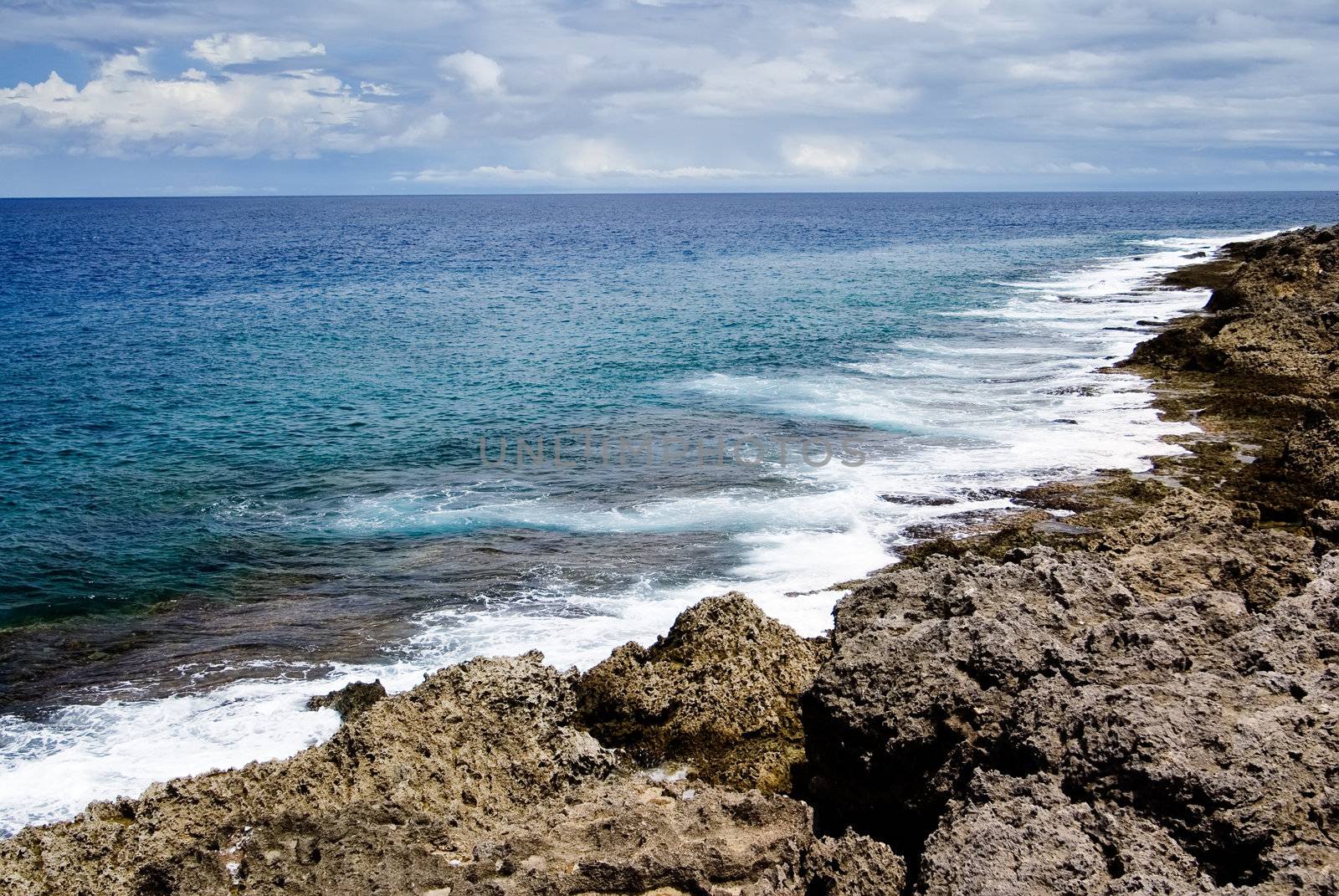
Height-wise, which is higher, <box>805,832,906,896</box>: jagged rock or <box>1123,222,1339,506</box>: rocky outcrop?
<box>1123,222,1339,506</box>: rocky outcrop

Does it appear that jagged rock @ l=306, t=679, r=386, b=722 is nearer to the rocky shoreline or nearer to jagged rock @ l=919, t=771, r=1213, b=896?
the rocky shoreline

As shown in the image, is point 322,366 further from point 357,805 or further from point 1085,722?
point 1085,722

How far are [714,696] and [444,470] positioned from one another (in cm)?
1704

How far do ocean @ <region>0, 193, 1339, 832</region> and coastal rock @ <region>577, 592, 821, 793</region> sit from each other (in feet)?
9.81

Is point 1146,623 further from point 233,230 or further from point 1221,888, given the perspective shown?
point 233,230

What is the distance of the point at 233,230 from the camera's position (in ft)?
488

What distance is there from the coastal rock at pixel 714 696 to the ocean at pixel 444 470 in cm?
299

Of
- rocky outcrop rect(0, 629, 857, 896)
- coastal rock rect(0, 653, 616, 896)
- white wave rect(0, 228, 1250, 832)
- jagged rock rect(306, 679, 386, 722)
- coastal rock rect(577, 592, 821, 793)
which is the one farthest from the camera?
white wave rect(0, 228, 1250, 832)

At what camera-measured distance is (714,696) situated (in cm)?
1099

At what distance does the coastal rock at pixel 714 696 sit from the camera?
34.5 feet

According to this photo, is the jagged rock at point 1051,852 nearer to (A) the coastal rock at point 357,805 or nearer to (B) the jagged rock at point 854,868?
(B) the jagged rock at point 854,868

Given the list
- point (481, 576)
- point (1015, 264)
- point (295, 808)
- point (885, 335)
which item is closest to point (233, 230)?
point (1015, 264)

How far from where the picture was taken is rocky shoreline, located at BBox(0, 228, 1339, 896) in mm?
6656

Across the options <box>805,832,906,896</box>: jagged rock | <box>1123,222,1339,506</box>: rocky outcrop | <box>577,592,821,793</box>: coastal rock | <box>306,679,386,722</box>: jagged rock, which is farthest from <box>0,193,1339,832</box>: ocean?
<box>805,832,906,896</box>: jagged rock
